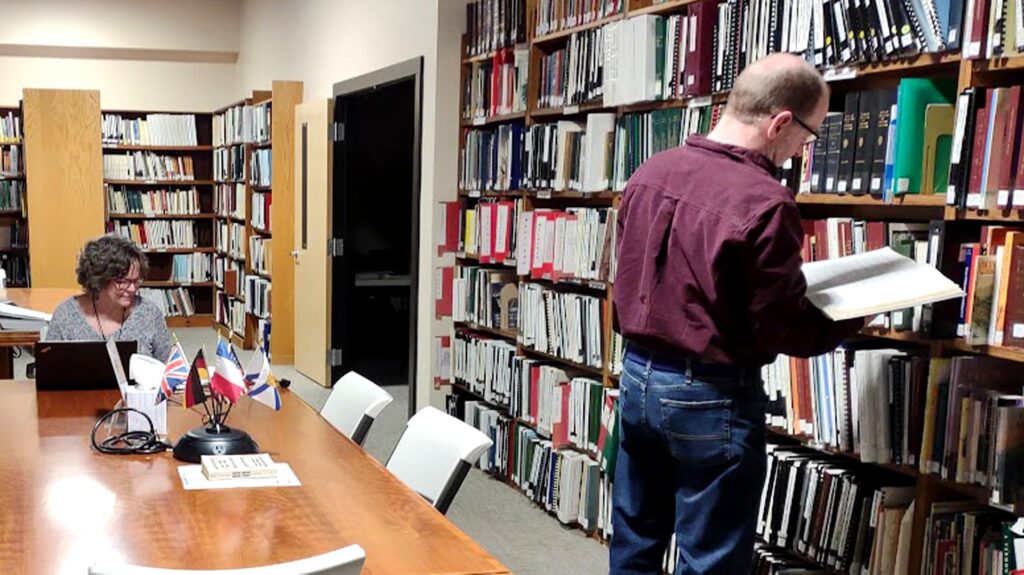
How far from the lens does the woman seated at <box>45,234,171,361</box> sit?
386 centimetres

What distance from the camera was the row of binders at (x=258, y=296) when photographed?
27.7ft

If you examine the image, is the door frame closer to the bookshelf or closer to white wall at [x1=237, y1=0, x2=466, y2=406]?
white wall at [x1=237, y1=0, x2=466, y2=406]

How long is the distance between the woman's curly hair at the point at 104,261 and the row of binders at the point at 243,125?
14.3 ft

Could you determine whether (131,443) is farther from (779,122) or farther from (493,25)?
→ (493,25)

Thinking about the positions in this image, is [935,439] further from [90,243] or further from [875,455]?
[90,243]

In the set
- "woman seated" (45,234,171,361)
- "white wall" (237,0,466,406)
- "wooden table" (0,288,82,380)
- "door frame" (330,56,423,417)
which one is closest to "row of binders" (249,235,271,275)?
"white wall" (237,0,466,406)

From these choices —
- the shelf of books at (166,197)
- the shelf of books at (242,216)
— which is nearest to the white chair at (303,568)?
the shelf of books at (242,216)

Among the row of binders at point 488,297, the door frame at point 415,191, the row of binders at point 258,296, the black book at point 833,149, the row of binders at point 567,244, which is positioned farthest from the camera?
the row of binders at point 258,296

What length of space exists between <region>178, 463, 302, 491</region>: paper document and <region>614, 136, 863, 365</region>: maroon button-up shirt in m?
0.84

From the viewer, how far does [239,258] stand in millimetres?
9312

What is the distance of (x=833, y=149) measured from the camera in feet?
9.77

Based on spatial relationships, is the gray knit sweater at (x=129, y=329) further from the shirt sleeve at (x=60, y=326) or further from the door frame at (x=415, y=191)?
the door frame at (x=415, y=191)

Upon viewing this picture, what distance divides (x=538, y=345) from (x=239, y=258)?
5.35m

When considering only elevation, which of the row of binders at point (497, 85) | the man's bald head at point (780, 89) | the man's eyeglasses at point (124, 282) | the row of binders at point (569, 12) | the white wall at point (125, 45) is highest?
the white wall at point (125, 45)
